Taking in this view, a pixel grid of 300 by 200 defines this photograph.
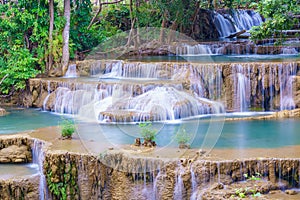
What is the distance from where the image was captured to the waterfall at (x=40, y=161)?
35.7 feet

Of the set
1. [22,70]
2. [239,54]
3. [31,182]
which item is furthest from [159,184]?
[239,54]

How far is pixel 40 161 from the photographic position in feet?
37.4

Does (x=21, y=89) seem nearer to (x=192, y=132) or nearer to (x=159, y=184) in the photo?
(x=192, y=132)

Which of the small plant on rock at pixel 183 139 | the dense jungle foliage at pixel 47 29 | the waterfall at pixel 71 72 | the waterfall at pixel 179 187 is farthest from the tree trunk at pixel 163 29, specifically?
the waterfall at pixel 179 187

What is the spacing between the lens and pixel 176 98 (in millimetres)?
14781

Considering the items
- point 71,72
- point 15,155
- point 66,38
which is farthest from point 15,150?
point 66,38

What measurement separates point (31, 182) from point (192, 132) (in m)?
3.79

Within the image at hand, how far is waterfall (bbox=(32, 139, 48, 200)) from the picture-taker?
10.9m

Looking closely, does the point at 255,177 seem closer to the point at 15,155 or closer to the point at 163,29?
the point at 15,155

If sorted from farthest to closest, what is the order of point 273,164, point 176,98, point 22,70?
point 22,70 → point 176,98 → point 273,164

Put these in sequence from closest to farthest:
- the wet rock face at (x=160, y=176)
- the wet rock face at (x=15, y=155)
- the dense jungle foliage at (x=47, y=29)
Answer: the wet rock face at (x=160, y=176) → the wet rock face at (x=15, y=155) → the dense jungle foliage at (x=47, y=29)

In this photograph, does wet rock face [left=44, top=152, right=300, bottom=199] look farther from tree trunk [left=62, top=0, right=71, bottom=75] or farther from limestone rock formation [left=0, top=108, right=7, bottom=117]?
tree trunk [left=62, top=0, right=71, bottom=75]

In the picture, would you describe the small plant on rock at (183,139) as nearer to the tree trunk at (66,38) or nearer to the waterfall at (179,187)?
the waterfall at (179,187)

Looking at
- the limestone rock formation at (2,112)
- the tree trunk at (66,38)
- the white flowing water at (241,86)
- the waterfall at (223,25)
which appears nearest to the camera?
the white flowing water at (241,86)
